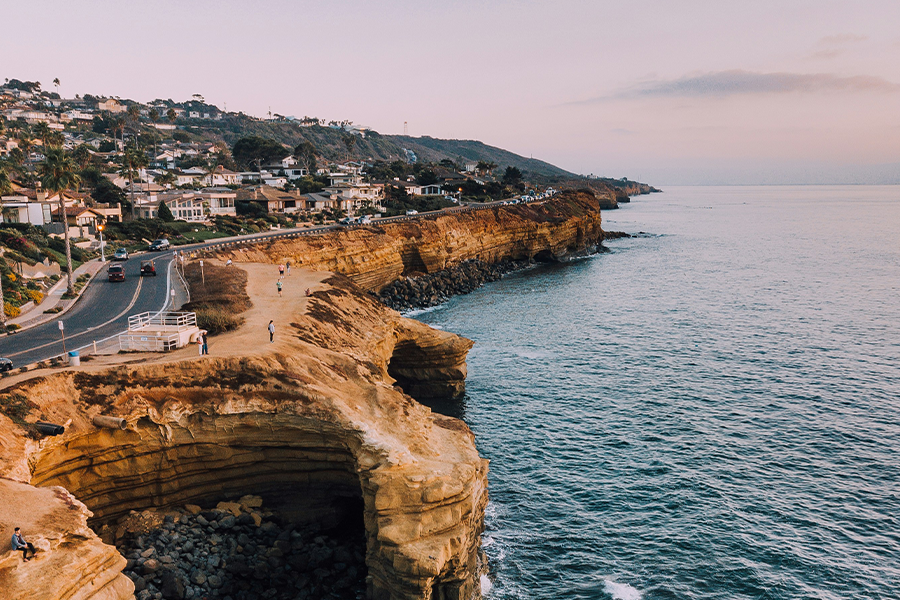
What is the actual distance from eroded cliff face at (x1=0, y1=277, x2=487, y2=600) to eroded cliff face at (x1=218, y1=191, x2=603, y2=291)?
41994 millimetres

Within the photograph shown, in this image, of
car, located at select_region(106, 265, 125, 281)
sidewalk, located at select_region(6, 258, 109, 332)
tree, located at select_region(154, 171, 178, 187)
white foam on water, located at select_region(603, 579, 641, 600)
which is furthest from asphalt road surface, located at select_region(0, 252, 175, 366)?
tree, located at select_region(154, 171, 178, 187)

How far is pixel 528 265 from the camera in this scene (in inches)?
4496

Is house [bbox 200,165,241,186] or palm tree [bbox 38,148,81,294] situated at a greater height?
house [bbox 200,165,241,186]

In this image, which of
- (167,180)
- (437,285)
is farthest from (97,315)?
(167,180)

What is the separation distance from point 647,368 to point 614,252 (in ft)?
276

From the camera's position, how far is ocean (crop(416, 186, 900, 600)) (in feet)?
84.8

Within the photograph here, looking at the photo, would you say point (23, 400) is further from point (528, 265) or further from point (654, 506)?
point (528, 265)

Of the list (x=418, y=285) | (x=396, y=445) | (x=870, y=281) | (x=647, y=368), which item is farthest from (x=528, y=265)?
(x=396, y=445)

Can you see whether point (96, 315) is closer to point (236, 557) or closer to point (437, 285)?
point (236, 557)

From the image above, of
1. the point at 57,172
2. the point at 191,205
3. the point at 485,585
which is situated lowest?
the point at 485,585

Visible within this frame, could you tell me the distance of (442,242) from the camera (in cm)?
9462

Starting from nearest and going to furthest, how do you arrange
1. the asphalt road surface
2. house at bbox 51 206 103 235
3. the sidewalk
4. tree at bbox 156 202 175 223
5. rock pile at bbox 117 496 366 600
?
1. rock pile at bbox 117 496 366 600
2. the asphalt road surface
3. the sidewalk
4. house at bbox 51 206 103 235
5. tree at bbox 156 202 175 223

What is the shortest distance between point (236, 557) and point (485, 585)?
34.6 ft

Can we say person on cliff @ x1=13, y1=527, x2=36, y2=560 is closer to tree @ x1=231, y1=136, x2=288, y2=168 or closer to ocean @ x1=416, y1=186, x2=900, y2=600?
ocean @ x1=416, y1=186, x2=900, y2=600
